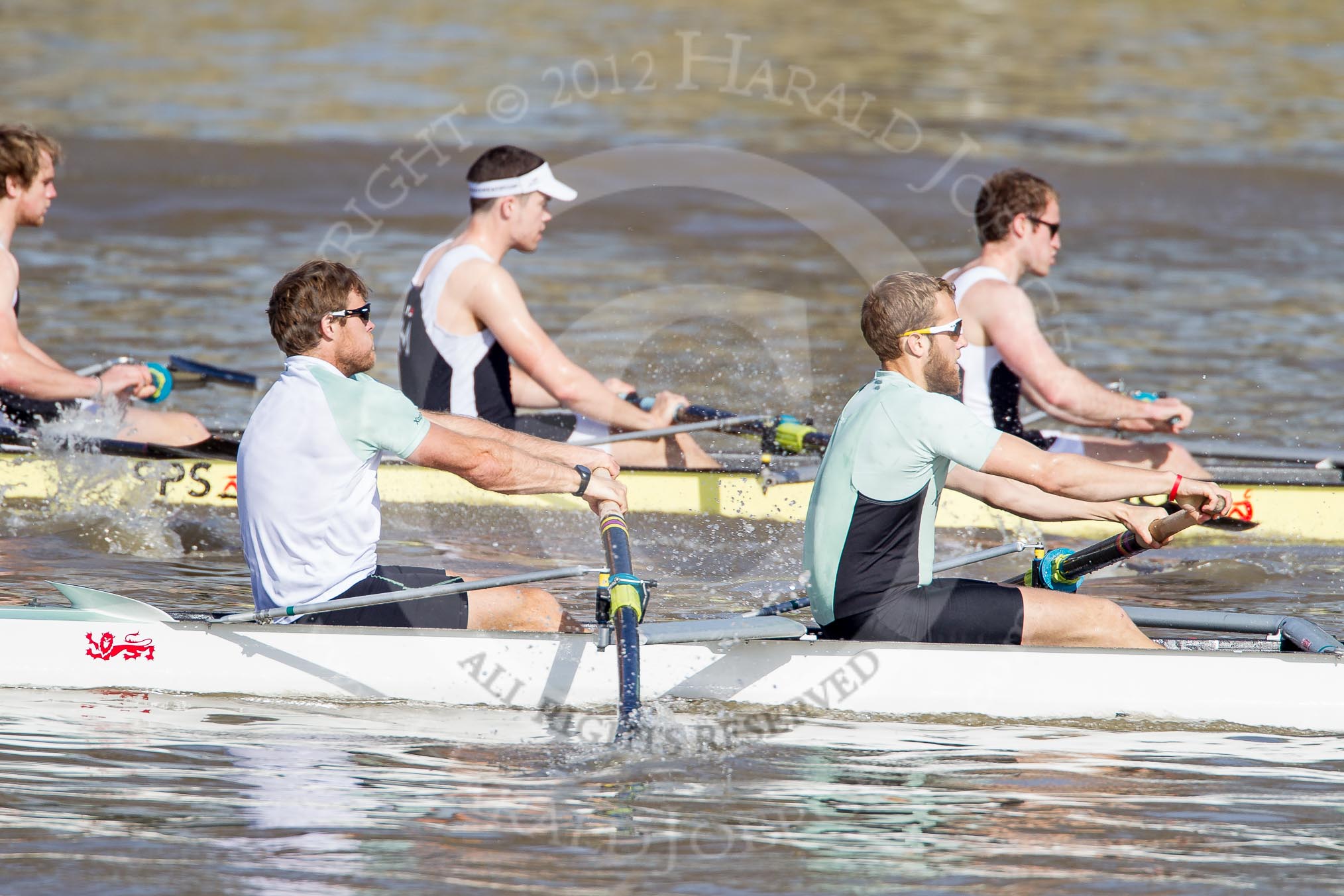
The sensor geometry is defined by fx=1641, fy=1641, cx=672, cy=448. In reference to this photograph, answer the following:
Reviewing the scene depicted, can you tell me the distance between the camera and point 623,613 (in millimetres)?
5203

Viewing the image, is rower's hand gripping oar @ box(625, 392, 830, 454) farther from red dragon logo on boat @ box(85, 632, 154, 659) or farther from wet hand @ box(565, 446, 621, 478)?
red dragon logo on boat @ box(85, 632, 154, 659)

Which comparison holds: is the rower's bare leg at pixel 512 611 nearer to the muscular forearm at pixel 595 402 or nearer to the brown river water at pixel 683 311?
the brown river water at pixel 683 311

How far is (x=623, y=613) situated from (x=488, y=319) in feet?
9.54

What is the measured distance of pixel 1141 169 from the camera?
66.9ft

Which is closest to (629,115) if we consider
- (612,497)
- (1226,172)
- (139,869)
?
(1226,172)

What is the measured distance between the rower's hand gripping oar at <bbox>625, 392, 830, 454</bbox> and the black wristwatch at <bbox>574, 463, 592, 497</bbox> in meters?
2.89

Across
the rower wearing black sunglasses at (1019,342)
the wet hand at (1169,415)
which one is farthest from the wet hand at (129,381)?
the wet hand at (1169,415)

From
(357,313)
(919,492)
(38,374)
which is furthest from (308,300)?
(38,374)

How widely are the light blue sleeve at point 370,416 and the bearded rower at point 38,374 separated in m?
3.42

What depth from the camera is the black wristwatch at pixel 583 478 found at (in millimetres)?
5484

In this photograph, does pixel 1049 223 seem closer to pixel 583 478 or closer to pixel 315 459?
pixel 583 478

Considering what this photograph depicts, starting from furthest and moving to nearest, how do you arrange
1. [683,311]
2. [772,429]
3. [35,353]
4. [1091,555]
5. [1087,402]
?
[683,311]
[772,429]
[35,353]
[1087,402]
[1091,555]

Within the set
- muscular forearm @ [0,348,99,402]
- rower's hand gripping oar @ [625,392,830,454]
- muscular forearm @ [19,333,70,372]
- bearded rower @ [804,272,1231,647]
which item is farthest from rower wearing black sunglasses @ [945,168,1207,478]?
muscular forearm @ [19,333,70,372]

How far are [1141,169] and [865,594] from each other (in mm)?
16517
